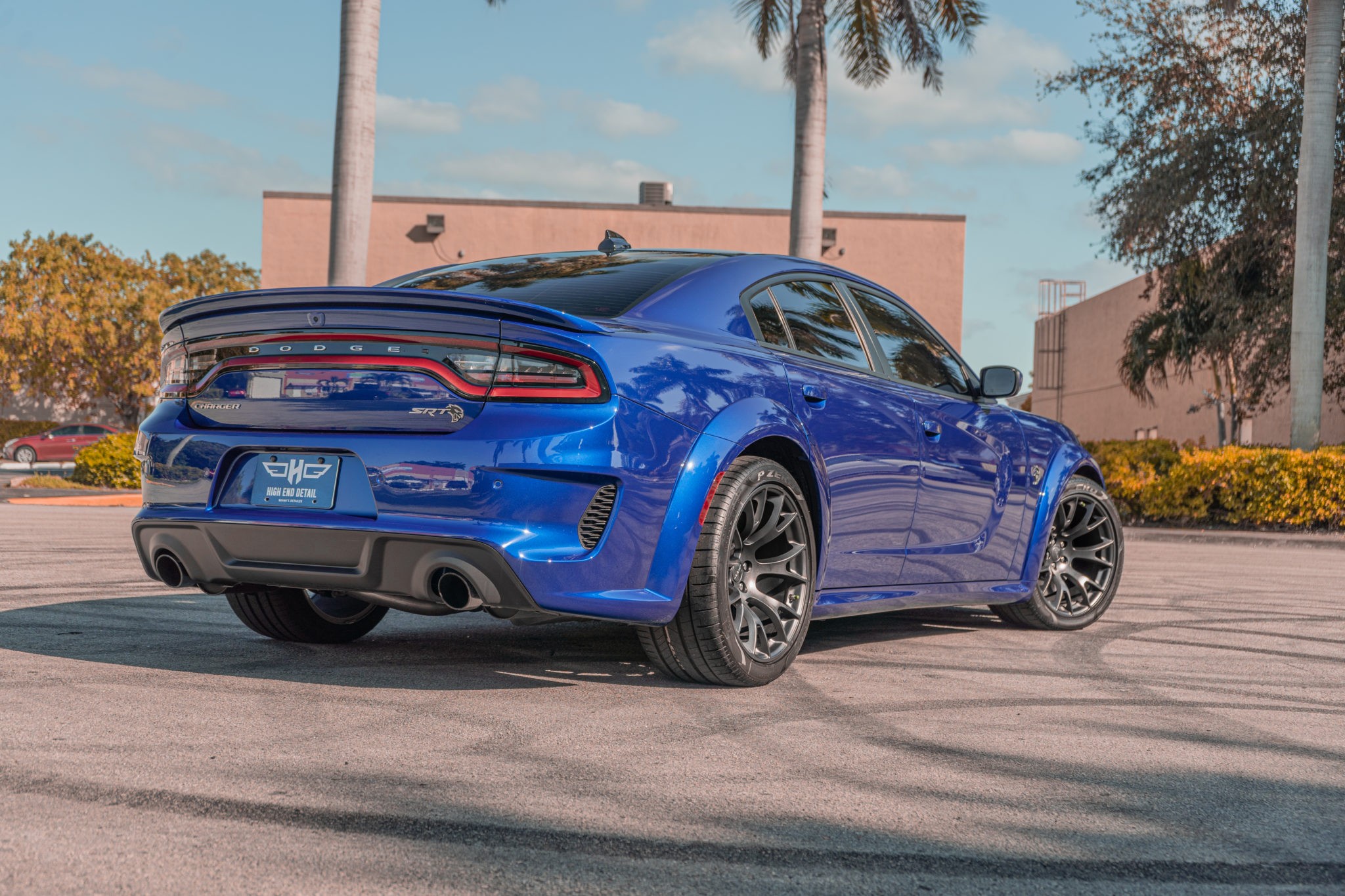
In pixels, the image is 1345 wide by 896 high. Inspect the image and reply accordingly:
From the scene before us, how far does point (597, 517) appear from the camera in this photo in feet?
13.5

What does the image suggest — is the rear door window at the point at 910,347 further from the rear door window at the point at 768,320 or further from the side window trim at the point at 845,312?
the rear door window at the point at 768,320

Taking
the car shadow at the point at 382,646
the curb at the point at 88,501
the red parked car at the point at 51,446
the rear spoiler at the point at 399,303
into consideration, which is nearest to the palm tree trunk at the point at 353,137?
the curb at the point at 88,501

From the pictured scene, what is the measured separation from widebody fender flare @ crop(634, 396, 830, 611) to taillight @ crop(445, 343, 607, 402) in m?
0.45

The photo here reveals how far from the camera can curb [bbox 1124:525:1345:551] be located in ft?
49.6

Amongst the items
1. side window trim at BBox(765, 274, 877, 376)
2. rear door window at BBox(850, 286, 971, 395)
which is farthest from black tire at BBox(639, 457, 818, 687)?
rear door window at BBox(850, 286, 971, 395)

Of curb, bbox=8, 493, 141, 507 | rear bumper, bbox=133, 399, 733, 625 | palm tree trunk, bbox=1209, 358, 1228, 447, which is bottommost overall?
curb, bbox=8, 493, 141, 507

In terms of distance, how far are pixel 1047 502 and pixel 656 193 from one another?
28.7 m

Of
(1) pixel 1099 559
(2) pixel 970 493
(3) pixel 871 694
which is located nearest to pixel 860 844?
(3) pixel 871 694

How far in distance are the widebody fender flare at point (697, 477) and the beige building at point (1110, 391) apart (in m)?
25.0

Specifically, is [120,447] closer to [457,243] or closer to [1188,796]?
[457,243]

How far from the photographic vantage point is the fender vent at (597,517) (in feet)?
13.4

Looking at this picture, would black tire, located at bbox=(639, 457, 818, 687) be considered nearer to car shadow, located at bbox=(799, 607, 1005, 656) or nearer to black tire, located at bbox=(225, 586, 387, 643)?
car shadow, located at bbox=(799, 607, 1005, 656)

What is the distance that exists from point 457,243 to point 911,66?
1544 centimetres

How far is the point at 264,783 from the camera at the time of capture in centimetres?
331
